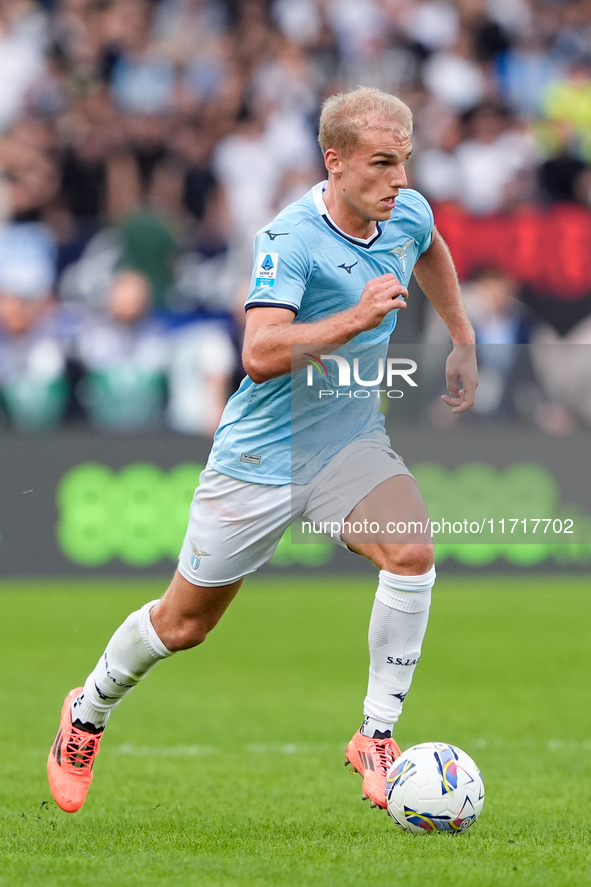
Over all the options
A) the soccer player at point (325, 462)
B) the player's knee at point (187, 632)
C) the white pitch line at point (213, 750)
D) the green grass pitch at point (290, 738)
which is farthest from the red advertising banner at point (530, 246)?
the player's knee at point (187, 632)

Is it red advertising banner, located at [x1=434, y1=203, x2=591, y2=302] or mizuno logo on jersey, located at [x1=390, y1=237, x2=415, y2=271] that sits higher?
mizuno logo on jersey, located at [x1=390, y1=237, x2=415, y2=271]

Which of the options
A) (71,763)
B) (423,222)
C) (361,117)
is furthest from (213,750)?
(361,117)

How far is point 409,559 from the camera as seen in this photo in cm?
493

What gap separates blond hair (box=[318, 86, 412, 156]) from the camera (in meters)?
4.85

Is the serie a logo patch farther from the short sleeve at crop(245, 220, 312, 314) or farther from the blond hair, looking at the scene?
the blond hair

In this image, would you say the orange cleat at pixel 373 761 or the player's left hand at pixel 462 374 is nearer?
the orange cleat at pixel 373 761

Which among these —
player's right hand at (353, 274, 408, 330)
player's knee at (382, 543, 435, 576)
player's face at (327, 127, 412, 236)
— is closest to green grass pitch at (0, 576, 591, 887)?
player's knee at (382, 543, 435, 576)

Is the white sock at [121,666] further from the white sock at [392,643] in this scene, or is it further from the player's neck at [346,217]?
the player's neck at [346,217]

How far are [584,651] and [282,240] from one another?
6.06 metres

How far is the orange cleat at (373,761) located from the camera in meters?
4.89

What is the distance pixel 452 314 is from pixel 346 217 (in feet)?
2.68

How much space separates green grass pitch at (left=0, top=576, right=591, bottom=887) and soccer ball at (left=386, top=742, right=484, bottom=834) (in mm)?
84

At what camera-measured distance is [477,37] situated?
1642 centimetres

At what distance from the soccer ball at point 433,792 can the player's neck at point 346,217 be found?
1.86 meters
